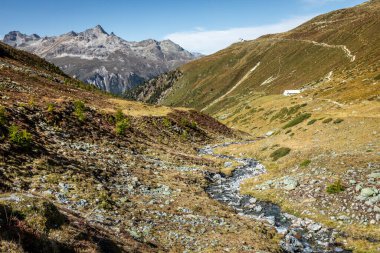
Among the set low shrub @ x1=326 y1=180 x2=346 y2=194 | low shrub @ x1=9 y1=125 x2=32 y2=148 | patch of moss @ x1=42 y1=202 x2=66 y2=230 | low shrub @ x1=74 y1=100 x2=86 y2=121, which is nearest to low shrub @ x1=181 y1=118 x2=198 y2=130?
low shrub @ x1=74 y1=100 x2=86 y2=121

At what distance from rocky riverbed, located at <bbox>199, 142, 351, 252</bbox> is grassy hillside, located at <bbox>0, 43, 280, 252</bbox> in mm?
1466

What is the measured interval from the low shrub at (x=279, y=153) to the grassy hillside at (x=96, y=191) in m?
9.70

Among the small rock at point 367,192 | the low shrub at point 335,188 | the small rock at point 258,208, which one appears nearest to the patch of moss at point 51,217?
the small rock at point 258,208

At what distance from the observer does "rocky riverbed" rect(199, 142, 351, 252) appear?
2433 cm

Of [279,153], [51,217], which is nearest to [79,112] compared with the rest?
[279,153]

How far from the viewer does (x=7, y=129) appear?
33.5 m

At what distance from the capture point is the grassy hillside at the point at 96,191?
54.1 feet

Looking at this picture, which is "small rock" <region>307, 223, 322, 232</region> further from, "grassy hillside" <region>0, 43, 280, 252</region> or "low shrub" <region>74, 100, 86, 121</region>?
"low shrub" <region>74, 100, 86, 121</region>

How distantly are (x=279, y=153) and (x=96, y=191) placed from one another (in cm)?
3127

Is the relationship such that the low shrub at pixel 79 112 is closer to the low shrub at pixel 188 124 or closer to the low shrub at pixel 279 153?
the low shrub at pixel 188 124

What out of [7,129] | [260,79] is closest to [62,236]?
[7,129]

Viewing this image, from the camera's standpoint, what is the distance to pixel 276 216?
3020 cm

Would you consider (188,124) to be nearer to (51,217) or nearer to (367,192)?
(367,192)

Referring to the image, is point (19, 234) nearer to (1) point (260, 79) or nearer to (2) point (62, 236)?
(2) point (62, 236)
